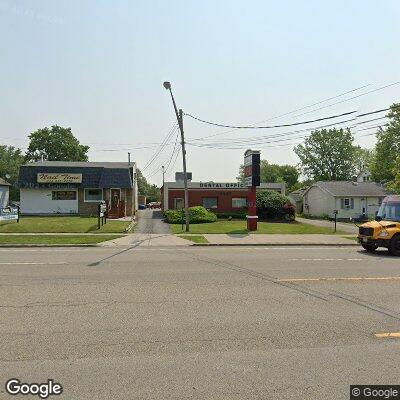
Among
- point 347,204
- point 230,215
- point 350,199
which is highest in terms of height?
point 350,199

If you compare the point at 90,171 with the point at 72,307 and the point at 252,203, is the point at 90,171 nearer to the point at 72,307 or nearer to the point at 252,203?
the point at 252,203

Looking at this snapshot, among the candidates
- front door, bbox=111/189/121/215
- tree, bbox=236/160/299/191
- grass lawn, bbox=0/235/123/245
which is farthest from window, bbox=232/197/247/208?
tree, bbox=236/160/299/191

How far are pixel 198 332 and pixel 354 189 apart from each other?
46216 mm

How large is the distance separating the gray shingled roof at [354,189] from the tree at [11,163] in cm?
5787

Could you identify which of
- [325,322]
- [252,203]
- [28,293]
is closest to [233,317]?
[325,322]

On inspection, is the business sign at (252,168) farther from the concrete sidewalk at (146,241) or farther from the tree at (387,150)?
the tree at (387,150)

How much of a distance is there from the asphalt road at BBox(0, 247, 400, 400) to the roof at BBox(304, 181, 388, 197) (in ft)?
125

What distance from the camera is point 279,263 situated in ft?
40.3

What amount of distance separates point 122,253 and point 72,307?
7.85 meters

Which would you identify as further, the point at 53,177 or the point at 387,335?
the point at 53,177

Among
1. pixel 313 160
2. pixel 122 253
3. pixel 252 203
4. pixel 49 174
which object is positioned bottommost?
pixel 122 253

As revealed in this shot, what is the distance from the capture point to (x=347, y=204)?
152ft

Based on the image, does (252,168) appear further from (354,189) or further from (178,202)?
(354,189)

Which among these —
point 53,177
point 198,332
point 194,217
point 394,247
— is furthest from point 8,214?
point 198,332
